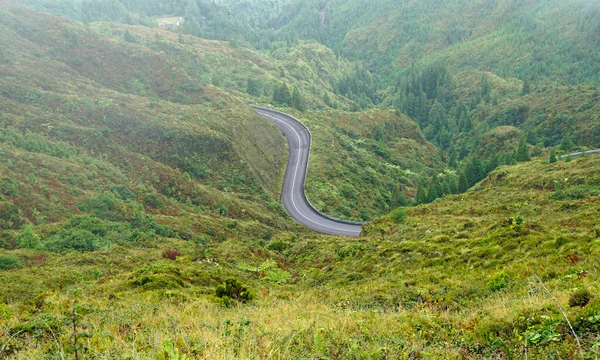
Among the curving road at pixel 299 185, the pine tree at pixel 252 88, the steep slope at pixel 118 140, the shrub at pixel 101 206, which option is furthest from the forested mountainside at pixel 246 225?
the curving road at pixel 299 185

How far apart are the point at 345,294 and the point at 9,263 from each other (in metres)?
16.2

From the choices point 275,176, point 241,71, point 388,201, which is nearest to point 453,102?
point 241,71

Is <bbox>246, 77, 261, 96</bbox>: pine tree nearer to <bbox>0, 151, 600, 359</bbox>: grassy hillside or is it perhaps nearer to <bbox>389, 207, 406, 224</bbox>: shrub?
<bbox>0, 151, 600, 359</bbox>: grassy hillside

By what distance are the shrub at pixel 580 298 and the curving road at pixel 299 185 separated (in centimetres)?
4090

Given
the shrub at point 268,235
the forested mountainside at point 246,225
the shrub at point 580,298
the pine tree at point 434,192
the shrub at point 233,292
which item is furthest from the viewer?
the pine tree at point 434,192

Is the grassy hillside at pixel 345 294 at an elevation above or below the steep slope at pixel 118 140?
above

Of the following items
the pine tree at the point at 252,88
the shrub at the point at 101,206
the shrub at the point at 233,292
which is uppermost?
the shrub at the point at 233,292

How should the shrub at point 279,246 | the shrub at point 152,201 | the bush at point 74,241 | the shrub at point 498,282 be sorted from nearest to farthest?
the shrub at point 498,282, the bush at point 74,241, the shrub at point 279,246, the shrub at point 152,201

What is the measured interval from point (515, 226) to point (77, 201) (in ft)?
96.6

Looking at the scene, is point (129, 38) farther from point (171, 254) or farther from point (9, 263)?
point (9, 263)

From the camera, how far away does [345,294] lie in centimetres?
1614

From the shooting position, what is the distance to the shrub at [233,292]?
49.3 feet

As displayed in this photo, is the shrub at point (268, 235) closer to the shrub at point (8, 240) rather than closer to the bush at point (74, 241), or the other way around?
the bush at point (74, 241)

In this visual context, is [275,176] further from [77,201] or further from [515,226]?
[515,226]
